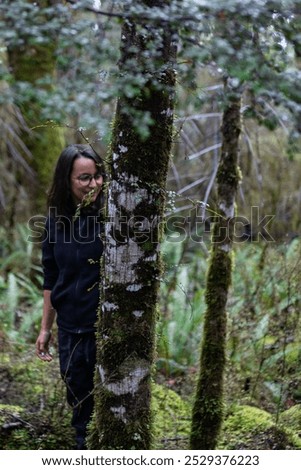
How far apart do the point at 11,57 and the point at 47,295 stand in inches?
199

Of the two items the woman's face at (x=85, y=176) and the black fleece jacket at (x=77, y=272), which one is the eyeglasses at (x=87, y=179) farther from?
the black fleece jacket at (x=77, y=272)

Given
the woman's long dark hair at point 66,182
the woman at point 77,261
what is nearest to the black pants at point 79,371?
the woman at point 77,261

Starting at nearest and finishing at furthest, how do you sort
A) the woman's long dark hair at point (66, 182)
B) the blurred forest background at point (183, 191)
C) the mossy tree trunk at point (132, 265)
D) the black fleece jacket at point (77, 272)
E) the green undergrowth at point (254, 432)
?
the blurred forest background at point (183, 191), the mossy tree trunk at point (132, 265), the black fleece jacket at point (77, 272), the woman's long dark hair at point (66, 182), the green undergrowth at point (254, 432)

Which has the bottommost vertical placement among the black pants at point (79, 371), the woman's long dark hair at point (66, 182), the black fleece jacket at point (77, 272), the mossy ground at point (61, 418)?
the mossy ground at point (61, 418)

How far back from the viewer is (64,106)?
7.27 feet

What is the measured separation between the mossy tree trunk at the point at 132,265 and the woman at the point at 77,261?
0.59m

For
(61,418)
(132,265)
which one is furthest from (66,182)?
(61,418)

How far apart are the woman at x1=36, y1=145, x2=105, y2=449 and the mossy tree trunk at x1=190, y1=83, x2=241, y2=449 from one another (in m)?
0.73

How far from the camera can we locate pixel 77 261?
3516 millimetres

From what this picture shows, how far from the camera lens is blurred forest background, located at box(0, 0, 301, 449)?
2225 mm

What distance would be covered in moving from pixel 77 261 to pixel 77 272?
75 millimetres

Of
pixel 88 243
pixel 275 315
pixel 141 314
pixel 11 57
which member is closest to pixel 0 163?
pixel 11 57

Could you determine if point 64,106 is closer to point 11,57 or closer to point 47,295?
point 47,295

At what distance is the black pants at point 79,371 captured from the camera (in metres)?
3.57
